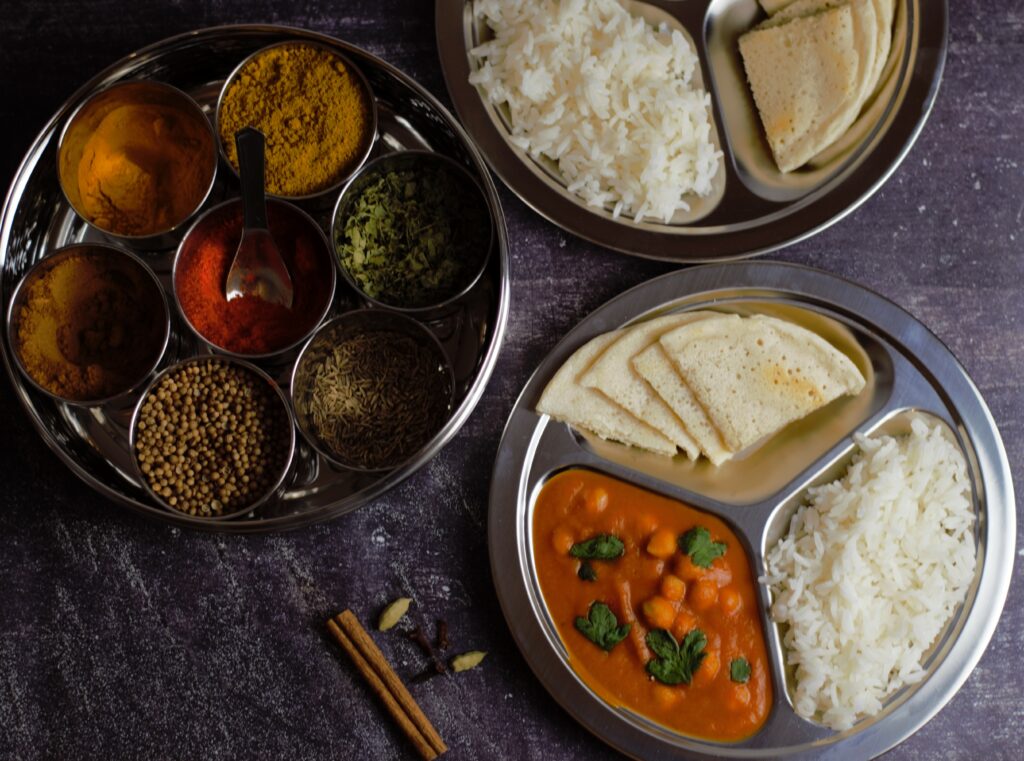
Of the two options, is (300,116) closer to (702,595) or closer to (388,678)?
(388,678)

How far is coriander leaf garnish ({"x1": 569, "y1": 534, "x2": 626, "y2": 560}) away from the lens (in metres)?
2.30

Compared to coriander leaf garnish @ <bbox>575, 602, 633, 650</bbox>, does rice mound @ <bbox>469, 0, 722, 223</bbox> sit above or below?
above

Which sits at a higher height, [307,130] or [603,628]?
[307,130]

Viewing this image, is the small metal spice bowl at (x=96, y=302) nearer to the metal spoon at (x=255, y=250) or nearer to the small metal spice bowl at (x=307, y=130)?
the metal spoon at (x=255, y=250)

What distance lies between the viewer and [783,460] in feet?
7.86

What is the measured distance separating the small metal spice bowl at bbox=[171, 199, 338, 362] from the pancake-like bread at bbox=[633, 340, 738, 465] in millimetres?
876

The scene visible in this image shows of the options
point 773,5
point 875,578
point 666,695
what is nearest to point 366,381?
point 666,695

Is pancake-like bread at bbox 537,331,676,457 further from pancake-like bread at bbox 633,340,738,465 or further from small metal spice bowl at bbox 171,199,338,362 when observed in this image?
small metal spice bowl at bbox 171,199,338,362

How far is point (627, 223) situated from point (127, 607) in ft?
5.93

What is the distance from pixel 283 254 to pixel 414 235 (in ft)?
1.19

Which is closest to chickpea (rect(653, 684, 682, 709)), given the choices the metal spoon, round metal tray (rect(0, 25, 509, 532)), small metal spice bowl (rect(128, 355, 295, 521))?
round metal tray (rect(0, 25, 509, 532))

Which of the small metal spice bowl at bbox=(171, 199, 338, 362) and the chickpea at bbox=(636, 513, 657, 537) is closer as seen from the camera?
the small metal spice bowl at bbox=(171, 199, 338, 362)

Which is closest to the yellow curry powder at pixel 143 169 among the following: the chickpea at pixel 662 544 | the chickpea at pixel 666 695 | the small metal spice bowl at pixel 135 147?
the small metal spice bowl at pixel 135 147

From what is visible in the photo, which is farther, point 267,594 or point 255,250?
point 267,594
